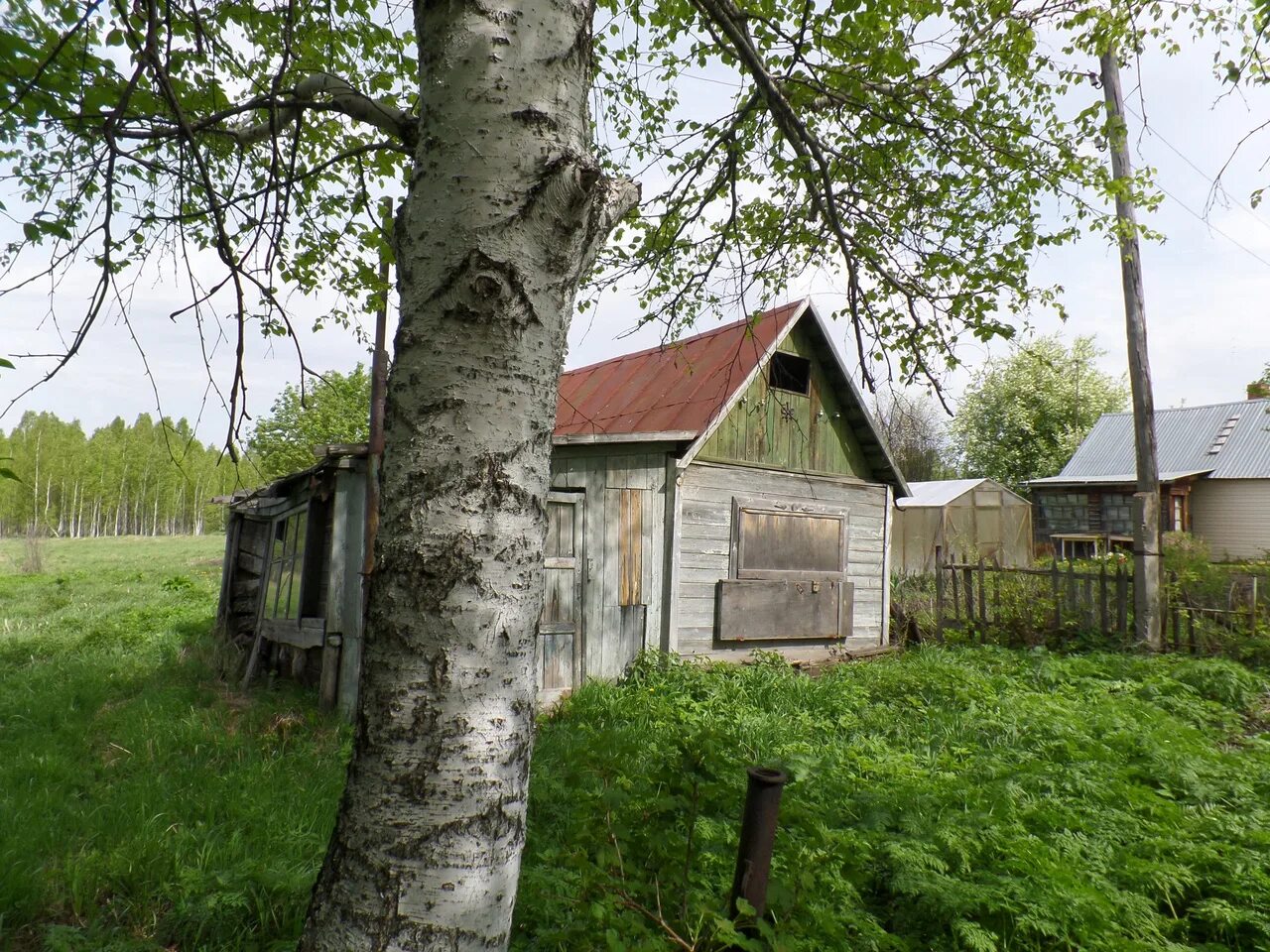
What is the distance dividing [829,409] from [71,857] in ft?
32.7

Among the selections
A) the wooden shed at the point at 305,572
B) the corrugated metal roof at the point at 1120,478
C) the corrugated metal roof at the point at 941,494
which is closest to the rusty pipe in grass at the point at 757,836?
the wooden shed at the point at 305,572

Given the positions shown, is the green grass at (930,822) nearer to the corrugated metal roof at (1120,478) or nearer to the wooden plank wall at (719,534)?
the wooden plank wall at (719,534)

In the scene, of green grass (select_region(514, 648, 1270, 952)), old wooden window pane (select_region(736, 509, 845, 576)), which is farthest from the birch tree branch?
old wooden window pane (select_region(736, 509, 845, 576))

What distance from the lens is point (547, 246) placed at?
1.69 meters

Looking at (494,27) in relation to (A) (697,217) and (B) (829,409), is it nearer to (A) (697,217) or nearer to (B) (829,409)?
(A) (697,217)

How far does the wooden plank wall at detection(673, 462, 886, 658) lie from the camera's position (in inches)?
363

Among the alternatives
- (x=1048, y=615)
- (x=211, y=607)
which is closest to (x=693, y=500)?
(x=1048, y=615)

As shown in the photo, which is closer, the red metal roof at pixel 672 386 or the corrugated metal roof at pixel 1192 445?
the red metal roof at pixel 672 386

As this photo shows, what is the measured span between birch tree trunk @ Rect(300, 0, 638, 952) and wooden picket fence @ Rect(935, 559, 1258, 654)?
10829 millimetres

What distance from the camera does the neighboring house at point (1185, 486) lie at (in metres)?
22.9

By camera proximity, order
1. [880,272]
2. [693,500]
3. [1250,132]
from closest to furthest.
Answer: [1250,132] < [880,272] < [693,500]

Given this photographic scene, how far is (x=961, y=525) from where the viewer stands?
22.2 metres

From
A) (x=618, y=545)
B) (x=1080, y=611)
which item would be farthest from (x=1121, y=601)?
(x=618, y=545)

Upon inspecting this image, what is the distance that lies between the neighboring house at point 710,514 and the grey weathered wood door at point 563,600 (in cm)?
2
